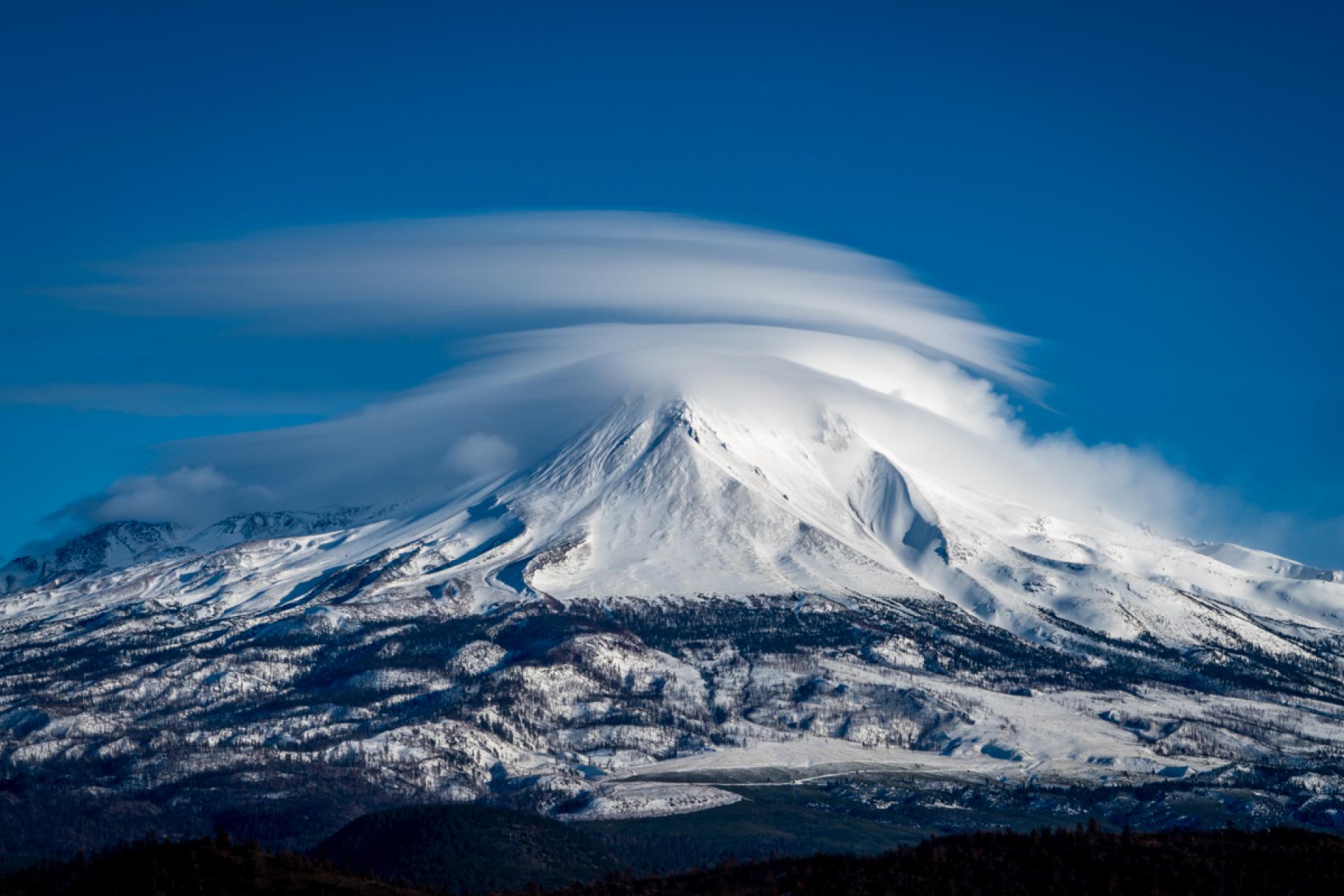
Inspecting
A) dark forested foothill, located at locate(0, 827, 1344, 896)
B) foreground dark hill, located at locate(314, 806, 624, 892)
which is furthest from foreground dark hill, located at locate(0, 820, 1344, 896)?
foreground dark hill, located at locate(314, 806, 624, 892)

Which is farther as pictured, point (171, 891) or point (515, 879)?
point (515, 879)

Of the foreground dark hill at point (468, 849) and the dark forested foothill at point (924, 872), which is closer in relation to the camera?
the dark forested foothill at point (924, 872)

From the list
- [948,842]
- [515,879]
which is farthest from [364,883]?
[515,879]

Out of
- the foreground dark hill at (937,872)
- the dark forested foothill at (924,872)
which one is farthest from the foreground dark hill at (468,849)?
the foreground dark hill at (937,872)

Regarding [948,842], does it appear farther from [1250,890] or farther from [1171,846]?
[1250,890]

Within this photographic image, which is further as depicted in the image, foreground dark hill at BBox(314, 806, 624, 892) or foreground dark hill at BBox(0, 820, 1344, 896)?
foreground dark hill at BBox(314, 806, 624, 892)

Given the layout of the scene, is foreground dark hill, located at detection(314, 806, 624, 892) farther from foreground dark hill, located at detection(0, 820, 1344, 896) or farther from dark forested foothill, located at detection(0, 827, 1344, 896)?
foreground dark hill, located at detection(0, 820, 1344, 896)

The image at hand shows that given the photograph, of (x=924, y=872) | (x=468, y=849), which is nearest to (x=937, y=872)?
(x=924, y=872)

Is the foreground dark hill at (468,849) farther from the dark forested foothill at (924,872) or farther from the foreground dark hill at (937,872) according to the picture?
the foreground dark hill at (937,872)
